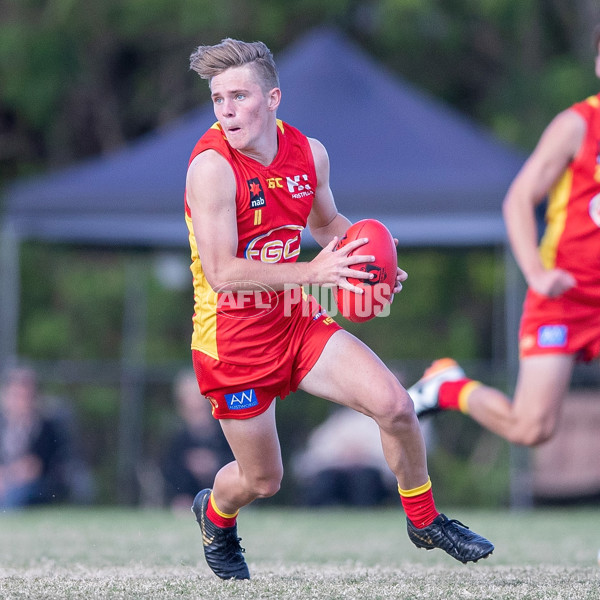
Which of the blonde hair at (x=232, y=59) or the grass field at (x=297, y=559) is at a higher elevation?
the blonde hair at (x=232, y=59)

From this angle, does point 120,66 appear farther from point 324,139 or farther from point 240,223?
point 240,223

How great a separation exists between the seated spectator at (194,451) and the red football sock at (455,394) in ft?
15.9

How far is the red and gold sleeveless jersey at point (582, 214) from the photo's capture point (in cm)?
586

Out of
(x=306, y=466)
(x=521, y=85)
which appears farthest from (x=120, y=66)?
(x=306, y=466)

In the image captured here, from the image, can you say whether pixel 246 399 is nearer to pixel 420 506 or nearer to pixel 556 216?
pixel 420 506

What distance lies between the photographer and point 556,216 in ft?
19.9

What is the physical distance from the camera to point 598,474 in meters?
11.7

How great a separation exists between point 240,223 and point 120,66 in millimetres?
14815

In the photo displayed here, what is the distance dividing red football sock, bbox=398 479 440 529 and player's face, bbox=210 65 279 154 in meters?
1.54

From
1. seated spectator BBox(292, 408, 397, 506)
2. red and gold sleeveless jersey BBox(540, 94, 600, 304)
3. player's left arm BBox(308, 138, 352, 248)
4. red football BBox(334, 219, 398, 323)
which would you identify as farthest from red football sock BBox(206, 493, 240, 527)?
seated spectator BBox(292, 408, 397, 506)

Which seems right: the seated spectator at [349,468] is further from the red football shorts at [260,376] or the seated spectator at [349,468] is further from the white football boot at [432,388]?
the red football shorts at [260,376]

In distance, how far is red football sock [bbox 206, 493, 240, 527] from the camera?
17.2ft

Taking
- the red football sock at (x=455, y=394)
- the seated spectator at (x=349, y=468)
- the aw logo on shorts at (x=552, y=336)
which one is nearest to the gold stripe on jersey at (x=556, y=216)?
the aw logo on shorts at (x=552, y=336)

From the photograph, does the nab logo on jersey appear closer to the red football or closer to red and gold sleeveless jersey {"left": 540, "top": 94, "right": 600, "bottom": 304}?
the red football
